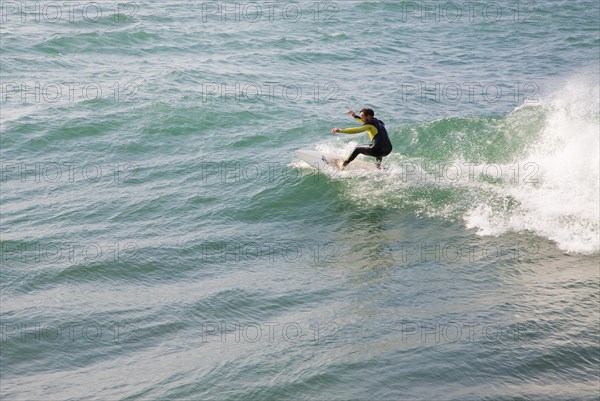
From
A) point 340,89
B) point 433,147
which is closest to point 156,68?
point 340,89

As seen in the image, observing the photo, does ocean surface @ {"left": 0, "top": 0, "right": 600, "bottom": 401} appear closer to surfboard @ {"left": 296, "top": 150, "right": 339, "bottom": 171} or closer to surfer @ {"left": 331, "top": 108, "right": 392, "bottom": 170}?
surfboard @ {"left": 296, "top": 150, "right": 339, "bottom": 171}

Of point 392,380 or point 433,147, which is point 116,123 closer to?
point 433,147

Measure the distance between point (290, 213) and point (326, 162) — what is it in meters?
2.18

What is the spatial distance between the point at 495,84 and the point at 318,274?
14.0 m

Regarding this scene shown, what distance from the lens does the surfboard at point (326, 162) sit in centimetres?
1917

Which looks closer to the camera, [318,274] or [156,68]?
[318,274]

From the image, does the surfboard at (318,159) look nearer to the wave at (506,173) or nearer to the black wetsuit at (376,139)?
the wave at (506,173)

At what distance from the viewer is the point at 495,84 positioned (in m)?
25.9

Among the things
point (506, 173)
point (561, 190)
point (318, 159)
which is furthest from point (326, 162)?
point (561, 190)

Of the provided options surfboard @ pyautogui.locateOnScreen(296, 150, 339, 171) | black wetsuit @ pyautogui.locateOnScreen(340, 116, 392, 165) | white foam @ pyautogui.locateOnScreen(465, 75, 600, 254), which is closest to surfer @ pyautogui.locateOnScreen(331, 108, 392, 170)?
black wetsuit @ pyautogui.locateOnScreen(340, 116, 392, 165)

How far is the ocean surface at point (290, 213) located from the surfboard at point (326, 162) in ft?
0.52

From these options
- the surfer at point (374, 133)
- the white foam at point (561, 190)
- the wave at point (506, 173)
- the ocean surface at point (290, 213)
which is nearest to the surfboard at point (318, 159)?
the ocean surface at point (290, 213)

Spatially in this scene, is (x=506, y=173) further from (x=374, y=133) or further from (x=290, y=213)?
(x=290, y=213)

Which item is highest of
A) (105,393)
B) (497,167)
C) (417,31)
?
(417,31)
